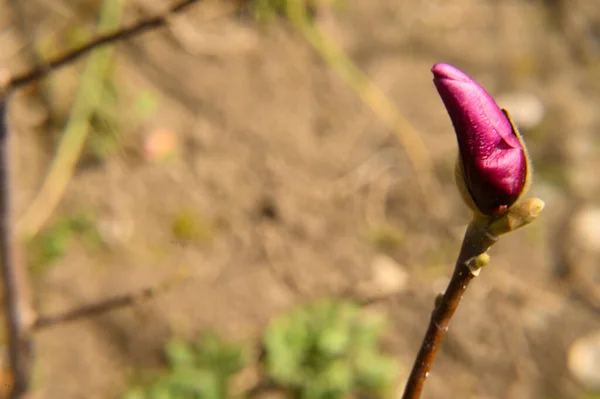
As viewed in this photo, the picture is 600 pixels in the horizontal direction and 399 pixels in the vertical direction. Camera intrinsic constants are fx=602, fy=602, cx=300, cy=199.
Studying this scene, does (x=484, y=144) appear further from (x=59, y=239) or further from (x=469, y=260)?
(x=59, y=239)

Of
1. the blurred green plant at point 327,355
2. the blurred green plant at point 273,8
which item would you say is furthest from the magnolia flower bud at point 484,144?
the blurred green plant at point 273,8

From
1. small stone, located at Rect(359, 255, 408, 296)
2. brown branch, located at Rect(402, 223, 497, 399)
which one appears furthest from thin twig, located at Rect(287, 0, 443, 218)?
brown branch, located at Rect(402, 223, 497, 399)

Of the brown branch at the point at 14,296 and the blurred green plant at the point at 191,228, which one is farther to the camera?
the blurred green plant at the point at 191,228

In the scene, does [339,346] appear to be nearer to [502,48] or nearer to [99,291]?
[99,291]

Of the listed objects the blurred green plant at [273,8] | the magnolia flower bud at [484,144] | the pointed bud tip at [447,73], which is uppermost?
the blurred green plant at [273,8]

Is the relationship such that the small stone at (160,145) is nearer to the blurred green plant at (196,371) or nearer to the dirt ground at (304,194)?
the dirt ground at (304,194)

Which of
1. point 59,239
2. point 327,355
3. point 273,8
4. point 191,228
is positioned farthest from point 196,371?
point 273,8

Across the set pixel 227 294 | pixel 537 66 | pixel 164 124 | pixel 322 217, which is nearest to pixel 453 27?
pixel 537 66

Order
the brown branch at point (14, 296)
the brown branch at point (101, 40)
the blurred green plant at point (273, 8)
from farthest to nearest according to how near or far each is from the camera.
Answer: the blurred green plant at point (273, 8) < the brown branch at point (14, 296) < the brown branch at point (101, 40)
